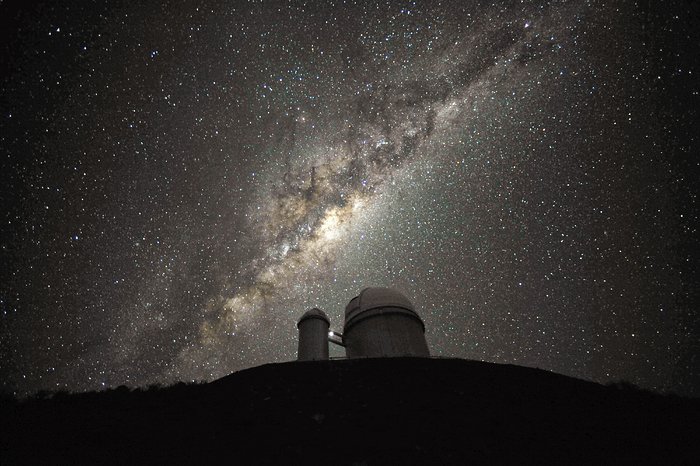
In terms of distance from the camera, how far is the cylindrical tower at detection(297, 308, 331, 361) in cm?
1357

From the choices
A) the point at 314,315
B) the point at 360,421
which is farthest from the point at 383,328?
the point at 360,421

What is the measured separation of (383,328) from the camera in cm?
1370

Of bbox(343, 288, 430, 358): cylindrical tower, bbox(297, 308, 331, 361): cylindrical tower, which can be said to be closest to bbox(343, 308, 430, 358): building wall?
bbox(343, 288, 430, 358): cylindrical tower

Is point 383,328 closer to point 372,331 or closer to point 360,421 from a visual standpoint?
point 372,331

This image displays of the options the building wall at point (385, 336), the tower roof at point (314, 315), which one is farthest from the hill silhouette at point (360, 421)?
the tower roof at point (314, 315)

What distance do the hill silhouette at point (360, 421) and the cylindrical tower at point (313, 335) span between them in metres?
1.62

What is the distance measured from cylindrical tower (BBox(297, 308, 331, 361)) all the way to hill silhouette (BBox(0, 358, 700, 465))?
162 cm

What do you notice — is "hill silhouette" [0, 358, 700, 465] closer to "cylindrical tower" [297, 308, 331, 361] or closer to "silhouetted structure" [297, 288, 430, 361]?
"silhouetted structure" [297, 288, 430, 361]

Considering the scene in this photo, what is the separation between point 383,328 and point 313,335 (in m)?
2.66

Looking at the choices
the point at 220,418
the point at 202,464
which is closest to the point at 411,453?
the point at 202,464

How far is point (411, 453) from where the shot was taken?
714 centimetres

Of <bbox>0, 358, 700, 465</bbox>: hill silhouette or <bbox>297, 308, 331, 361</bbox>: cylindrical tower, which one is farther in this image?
<bbox>297, 308, 331, 361</bbox>: cylindrical tower

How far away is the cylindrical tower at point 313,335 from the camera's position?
1357cm

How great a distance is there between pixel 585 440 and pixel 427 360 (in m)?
4.64
